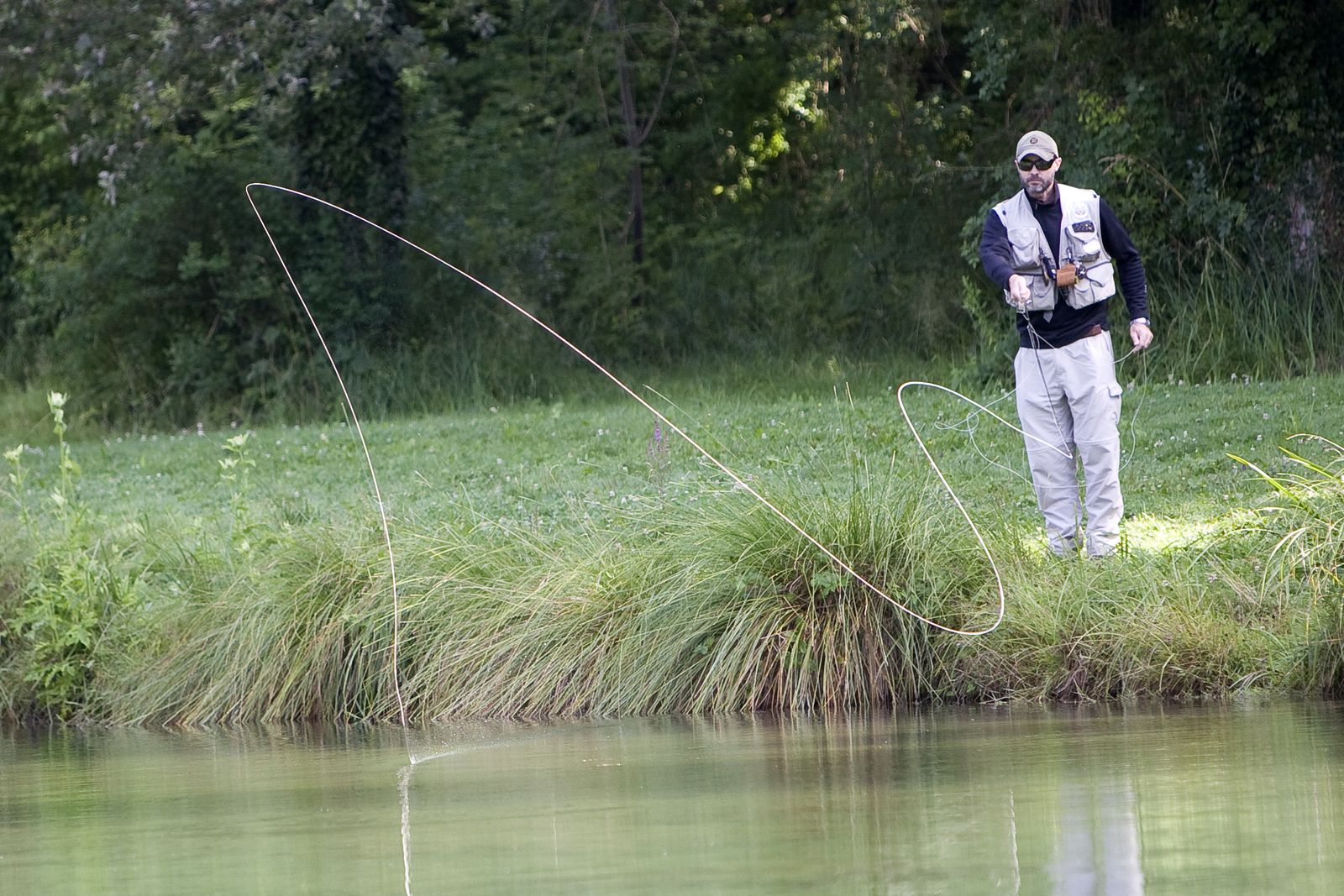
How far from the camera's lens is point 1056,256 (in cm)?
768

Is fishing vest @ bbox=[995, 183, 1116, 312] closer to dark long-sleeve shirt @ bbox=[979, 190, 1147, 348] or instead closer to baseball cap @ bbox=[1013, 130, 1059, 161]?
dark long-sleeve shirt @ bbox=[979, 190, 1147, 348]

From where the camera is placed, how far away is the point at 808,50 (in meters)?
19.7

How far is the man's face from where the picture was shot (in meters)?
7.57

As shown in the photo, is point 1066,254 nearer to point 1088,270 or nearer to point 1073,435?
point 1088,270

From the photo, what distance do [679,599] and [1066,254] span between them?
2015 mm

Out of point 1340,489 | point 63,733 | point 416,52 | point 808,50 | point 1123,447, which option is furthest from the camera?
point 808,50

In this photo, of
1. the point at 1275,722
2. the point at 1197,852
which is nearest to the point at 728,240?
the point at 1275,722

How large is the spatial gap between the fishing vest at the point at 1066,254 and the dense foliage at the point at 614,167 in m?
6.41

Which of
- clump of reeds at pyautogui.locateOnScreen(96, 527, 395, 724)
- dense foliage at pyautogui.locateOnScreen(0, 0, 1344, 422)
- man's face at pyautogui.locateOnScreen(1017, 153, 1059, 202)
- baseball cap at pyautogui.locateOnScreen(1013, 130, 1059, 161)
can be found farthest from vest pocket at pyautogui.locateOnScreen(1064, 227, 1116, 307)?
dense foliage at pyautogui.locateOnScreen(0, 0, 1344, 422)

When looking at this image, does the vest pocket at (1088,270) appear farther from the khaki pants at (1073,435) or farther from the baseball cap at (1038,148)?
the baseball cap at (1038,148)

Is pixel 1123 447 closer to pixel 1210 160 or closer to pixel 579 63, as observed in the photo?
pixel 1210 160

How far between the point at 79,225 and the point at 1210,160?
13029 millimetres

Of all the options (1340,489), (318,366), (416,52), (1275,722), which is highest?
(416,52)

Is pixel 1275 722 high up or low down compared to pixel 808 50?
down
